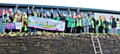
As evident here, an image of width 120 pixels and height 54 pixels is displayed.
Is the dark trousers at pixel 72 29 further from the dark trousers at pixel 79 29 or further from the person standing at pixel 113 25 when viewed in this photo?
the person standing at pixel 113 25

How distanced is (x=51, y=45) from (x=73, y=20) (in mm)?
3079

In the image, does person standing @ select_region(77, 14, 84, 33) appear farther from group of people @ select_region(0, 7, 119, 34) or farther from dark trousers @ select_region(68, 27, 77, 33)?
dark trousers @ select_region(68, 27, 77, 33)

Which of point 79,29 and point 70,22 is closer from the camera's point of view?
point 70,22

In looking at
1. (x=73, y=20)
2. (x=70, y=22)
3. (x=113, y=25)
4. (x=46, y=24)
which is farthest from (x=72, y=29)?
(x=113, y=25)

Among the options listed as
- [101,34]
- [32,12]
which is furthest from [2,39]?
[101,34]

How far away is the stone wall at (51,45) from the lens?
16125mm

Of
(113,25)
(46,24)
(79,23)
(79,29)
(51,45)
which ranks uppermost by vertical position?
(46,24)

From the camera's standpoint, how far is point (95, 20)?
67.4ft

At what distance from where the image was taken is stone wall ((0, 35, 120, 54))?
16.1m

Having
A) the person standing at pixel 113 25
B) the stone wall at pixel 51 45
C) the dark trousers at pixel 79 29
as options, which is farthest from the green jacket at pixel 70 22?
the person standing at pixel 113 25

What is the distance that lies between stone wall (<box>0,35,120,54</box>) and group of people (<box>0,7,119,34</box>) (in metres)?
1.39

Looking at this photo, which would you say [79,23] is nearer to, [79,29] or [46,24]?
[79,29]

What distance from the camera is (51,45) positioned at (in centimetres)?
1698

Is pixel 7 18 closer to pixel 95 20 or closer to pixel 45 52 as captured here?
pixel 45 52
